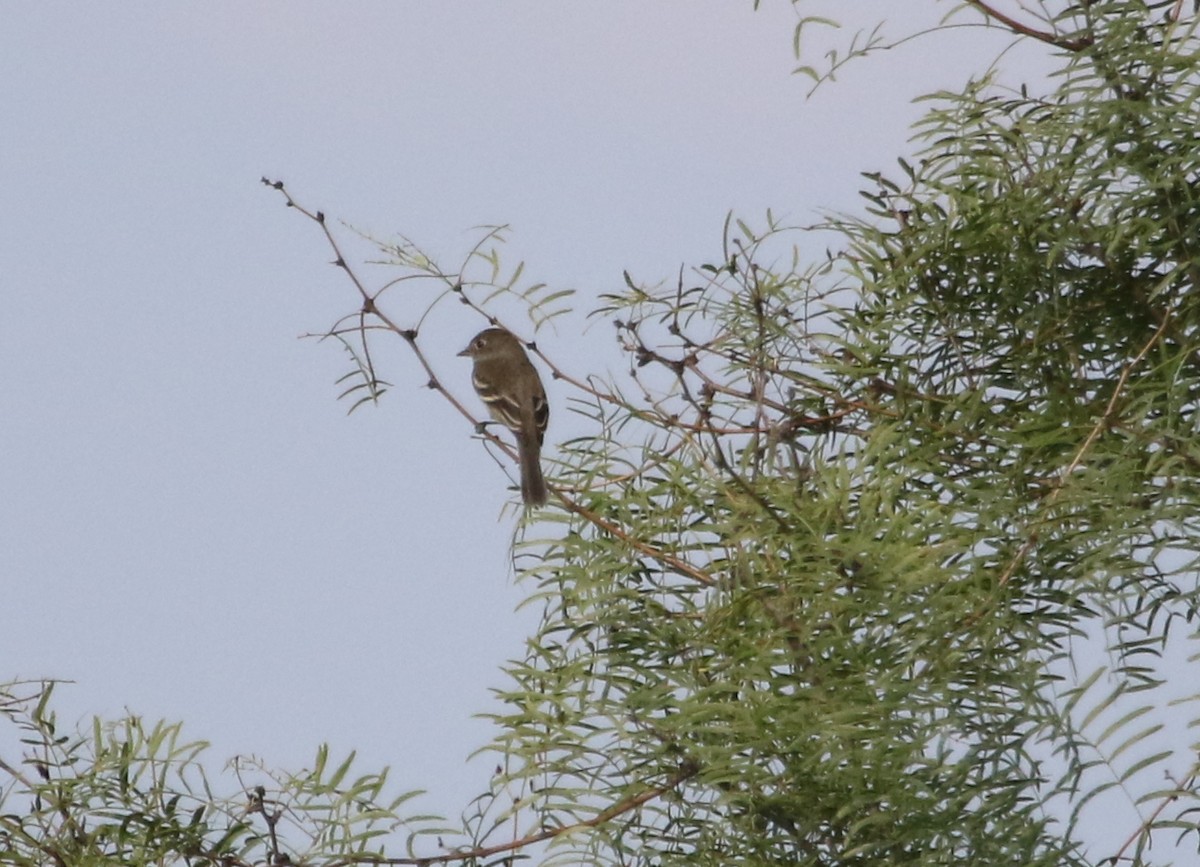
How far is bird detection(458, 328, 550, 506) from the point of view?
13.5ft

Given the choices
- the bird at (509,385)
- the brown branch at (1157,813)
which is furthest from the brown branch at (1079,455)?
the bird at (509,385)

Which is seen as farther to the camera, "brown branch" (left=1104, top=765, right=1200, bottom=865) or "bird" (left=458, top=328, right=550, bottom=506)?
"bird" (left=458, top=328, right=550, bottom=506)

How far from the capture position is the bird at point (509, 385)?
13.5ft

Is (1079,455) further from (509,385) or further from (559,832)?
(509,385)

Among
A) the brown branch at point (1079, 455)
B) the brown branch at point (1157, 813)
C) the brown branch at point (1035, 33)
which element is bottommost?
the brown branch at point (1157, 813)

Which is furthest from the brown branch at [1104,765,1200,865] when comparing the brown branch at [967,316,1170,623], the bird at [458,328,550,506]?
the bird at [458,328,550,506]

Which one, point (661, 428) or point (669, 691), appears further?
point (661, 428)

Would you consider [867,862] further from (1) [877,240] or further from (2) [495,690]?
(1) [877,240]

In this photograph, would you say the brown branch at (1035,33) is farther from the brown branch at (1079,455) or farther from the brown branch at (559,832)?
the brown branch at (559,832)

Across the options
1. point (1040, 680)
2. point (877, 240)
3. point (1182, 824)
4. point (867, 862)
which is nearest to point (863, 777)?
point (867, 862)

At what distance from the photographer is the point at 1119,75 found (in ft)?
8.29

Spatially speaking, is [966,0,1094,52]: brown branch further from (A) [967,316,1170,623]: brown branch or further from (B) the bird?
(B) the bird

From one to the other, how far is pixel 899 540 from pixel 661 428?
46cm

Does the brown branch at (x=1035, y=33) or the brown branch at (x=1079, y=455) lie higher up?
the brown branch at (x=1035, y=33)
